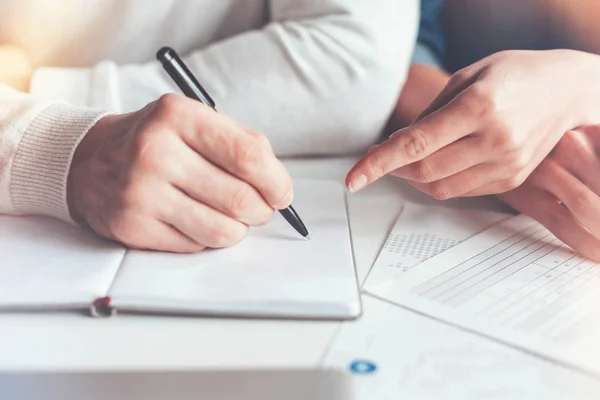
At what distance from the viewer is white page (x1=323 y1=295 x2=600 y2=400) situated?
0.37 meters

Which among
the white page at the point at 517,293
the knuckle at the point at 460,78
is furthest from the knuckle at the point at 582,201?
the knuckle at the point at 460,78

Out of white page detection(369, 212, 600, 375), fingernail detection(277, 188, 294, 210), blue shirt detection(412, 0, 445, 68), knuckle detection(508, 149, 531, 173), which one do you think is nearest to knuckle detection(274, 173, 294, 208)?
fingernail detection(277, 188, 294, 210)

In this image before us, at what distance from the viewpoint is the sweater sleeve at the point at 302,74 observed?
708mm

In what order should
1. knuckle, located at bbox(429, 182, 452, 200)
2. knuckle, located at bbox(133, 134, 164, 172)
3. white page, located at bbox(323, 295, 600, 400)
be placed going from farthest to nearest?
knuckle, located at bbox(429, 182, 452, 200), knuckle, located at bbox(133, 134, 164, 172), white page, located at bbox(323, 295, 600, 400)

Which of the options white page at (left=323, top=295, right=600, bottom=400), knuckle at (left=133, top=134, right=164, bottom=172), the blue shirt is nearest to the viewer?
white page at (left=323, top=295, right=600, bottom=400)

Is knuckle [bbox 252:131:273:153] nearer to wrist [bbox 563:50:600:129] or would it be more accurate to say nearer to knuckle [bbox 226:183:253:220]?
knuckle [bbox 226:183:253:220]

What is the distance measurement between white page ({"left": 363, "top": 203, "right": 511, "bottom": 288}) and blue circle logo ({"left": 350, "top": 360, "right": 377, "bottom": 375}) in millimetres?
98

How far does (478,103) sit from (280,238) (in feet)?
0.66

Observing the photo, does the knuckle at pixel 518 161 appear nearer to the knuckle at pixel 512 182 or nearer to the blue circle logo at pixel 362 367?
the knuckle at pixel 512 182

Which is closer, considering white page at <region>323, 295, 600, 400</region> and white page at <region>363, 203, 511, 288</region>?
white page at <region>323, 295, 600, 400</region>

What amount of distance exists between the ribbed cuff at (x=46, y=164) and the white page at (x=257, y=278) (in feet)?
0.33

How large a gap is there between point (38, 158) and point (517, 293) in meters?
0.41

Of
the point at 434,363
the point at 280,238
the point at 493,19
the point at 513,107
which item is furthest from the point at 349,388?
the point at 493,19

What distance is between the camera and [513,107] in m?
0.55
